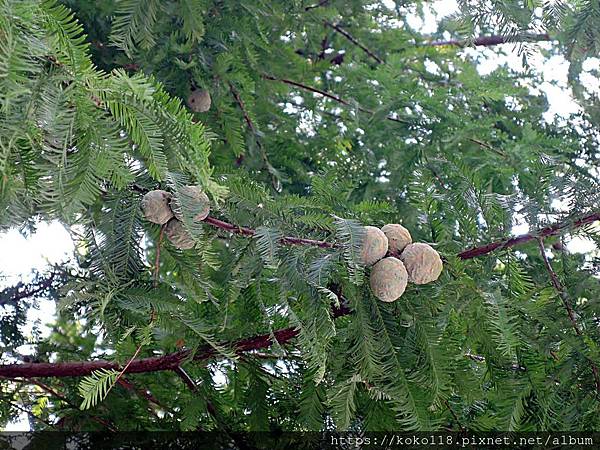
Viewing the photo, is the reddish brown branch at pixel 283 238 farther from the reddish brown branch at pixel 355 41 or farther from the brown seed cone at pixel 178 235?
the reddish brown branch at pixel 355 41

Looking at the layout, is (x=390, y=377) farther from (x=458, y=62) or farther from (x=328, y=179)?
(x=458, y=62)

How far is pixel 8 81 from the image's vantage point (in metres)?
1.08

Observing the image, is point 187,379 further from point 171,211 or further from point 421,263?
point 421,263

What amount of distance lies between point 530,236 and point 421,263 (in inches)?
15.1

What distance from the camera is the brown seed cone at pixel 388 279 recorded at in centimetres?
156

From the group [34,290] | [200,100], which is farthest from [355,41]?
[34,290]

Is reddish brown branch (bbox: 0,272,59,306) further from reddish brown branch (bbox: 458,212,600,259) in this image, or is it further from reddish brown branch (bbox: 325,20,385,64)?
reddish brown branch (bbox: 325,20,385,64)

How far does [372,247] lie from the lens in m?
1.59

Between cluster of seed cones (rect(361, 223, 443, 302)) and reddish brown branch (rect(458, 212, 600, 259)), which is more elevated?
reddish brown branch (rect(458, 212, 600, 259))

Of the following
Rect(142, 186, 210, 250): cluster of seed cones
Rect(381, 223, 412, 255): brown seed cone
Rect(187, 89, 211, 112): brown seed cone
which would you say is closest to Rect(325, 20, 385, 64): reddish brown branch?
Rect(187, 89, 211, 112): brown seed cone

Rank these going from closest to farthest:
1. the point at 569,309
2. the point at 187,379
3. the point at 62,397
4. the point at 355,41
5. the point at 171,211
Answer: the point at 171,211 < the point at 569,309 < the point at 187,379 < the point at 62,397 < the point at 355,41

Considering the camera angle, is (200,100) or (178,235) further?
(200,100)

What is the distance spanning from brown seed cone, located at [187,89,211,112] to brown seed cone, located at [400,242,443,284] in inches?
58.5

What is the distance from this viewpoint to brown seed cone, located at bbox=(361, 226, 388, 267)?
5.21 feet
